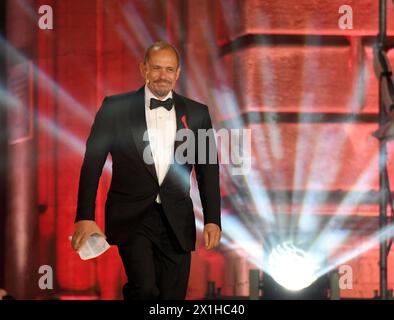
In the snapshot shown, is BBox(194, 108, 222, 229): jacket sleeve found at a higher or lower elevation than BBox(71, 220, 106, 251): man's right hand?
higher

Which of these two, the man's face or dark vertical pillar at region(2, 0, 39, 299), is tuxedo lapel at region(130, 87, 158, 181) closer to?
the man's face

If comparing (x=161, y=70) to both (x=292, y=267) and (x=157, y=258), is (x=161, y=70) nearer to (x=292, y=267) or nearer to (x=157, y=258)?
(x=157, y=258)

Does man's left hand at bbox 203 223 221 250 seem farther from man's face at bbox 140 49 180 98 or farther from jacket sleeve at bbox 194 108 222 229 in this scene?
man's face at bbox 140 49 180 98

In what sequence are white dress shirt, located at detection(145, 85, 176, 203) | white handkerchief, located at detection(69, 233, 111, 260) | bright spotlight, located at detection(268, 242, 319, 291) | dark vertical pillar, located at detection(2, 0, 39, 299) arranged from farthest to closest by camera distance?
dark vertical pillar, located at detection(2, 0, 39, 299), bright spotlight, located at detection(268, 242, 319, 291), white dress shirt, located at detection(145, 85, 176, 203), white handkerchief, located at detection(69, 233, 111, 260)

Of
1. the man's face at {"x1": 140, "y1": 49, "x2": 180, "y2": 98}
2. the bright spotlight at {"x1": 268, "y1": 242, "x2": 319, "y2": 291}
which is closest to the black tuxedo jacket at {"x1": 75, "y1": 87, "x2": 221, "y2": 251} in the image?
the man's face at {"x1": 140, "y1": 49, "x2": 180, "y2": 98}

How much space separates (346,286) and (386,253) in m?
0.59

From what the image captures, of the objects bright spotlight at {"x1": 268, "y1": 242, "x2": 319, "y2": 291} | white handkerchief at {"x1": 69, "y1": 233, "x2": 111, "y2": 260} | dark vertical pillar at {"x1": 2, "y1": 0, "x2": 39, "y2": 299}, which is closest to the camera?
white handkerchief at {"x1": 69, "y1": 233, "x2": 111, "y2": 260}

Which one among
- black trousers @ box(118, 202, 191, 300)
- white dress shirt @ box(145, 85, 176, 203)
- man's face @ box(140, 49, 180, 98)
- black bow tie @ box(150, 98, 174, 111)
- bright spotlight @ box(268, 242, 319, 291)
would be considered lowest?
bright spotlight @ box(268, 242, 319, 291)

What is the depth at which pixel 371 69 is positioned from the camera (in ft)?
25.5

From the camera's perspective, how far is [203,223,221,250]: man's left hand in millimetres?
4211

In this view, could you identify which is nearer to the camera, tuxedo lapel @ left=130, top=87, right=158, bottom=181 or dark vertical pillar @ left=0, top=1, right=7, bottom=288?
tuxedo lapel @ left=130, top=87, right=158, bottom=181

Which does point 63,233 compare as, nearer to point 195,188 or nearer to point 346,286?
point 195,188

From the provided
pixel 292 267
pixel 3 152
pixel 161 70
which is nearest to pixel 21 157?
pixel 3 152

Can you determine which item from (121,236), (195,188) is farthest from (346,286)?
(121,236)
